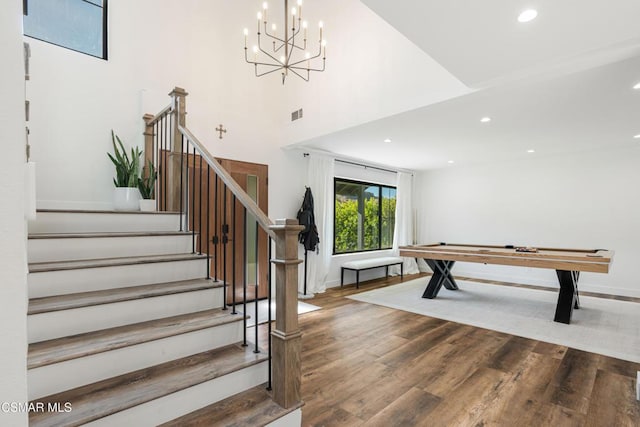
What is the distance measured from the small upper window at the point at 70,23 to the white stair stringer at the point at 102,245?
239 centimetres

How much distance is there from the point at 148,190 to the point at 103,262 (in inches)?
53.3

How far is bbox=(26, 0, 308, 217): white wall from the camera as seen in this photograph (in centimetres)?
323

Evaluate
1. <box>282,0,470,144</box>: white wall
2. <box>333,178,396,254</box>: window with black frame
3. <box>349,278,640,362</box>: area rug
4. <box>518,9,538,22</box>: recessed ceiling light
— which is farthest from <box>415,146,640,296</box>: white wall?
<box>518,9,538,22</box>: recessed ceiling light

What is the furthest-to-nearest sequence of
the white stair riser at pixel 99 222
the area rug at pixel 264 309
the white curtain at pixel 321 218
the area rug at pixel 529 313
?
1. the white curtain at pixel 321 218
2. the area rug at pixel 264 309
3. the area rug at pixel 529 313
4. the white stair riser at pixel 99 222

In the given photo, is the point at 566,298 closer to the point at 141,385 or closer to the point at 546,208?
the point at 546,208

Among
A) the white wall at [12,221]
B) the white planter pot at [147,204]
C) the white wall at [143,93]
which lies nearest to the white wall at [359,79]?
the white wall at [143,93]

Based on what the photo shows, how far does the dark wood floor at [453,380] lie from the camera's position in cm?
210

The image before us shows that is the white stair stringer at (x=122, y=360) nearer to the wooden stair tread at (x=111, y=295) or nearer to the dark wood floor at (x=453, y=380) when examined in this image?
the wooden stair tread at (x=111, y=295)

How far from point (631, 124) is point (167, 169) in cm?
559

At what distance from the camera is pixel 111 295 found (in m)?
1.97

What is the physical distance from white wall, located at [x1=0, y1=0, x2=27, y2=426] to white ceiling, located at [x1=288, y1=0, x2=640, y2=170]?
1888 mm

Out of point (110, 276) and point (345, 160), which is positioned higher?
point (345, 160)

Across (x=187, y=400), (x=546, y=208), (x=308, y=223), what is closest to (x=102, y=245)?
(x=187, y=400)

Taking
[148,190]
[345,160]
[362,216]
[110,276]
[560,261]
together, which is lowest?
[560,261]
